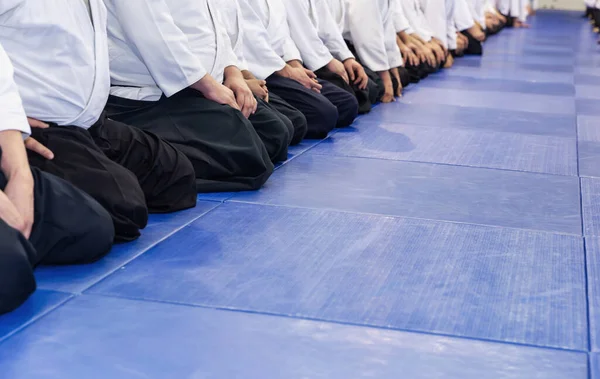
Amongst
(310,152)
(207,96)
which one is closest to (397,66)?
(310,152)

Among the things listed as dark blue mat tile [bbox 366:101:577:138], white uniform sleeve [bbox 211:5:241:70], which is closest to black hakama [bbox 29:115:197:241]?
white uniform sleeve [bbox 211:5:241:70]

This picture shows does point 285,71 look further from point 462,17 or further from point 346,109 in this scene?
point 462,17

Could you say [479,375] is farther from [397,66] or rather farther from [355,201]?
[397,66]

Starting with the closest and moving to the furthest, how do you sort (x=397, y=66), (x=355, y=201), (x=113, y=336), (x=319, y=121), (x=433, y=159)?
(x=113, y=336)
(x=355, y=201)
(x=433, y=159)
(x=319, y=121)
(x=397, y=66)

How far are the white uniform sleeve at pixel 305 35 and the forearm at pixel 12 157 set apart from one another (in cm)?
321

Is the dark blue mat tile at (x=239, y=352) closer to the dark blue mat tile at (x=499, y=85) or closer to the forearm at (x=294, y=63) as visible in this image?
the forearm at (x=294, y=63)

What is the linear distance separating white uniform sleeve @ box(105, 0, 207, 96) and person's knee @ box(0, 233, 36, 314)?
4.78 ft

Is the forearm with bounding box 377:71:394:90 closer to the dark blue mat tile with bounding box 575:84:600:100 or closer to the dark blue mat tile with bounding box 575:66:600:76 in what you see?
the dark blue mat tile with bounding box 575:84:600:100

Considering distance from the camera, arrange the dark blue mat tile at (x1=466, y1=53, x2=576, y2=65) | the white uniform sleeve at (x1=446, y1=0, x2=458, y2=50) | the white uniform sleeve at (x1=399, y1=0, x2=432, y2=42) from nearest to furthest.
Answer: the white uniform sleeve at (x1=399, y1=0, x2=432, y2=42)
the white uniform sleeve at (x1=446, y1=0, x2=458, y2=50)
the dark blue mat tile at (x1=466, y1=53, x2=576, y2=65)

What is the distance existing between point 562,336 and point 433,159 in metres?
2.32

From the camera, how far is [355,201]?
3.69 metres

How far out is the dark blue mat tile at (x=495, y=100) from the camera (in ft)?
21.7

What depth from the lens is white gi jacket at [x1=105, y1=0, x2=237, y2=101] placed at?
3615mm

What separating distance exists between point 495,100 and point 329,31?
1647mm
